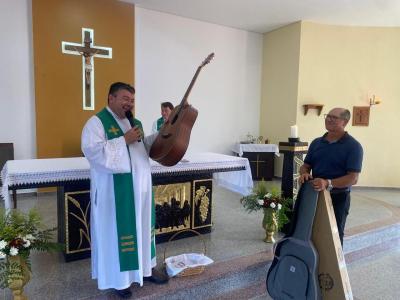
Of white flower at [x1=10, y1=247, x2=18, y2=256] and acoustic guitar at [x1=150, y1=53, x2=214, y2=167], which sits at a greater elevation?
acoustic guitar at [x1=150, y1=53, x2=214, y2=167]

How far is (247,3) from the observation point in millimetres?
5238

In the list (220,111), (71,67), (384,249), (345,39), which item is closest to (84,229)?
(71,67)

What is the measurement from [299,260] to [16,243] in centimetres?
188

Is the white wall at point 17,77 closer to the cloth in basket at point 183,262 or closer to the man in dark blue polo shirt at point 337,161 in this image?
the cloth in basket at point 183,262

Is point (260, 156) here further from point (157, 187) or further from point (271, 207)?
point (157, 187)

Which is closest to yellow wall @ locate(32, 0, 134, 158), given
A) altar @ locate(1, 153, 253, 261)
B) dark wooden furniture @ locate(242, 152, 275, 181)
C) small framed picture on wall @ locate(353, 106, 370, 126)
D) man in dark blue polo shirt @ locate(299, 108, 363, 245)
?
altar @ locate(1, 153, 253, 261)

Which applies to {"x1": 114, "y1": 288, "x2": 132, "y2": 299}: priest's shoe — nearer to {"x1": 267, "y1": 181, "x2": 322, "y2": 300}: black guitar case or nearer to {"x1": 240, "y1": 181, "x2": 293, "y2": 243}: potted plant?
{"x1": 267, "y1": 181, "x2": 322, "y2": 300}: black guitar case

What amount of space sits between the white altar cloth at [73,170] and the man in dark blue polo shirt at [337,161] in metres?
1.03

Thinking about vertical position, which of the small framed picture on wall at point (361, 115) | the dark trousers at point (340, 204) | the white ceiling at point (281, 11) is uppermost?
Result: the white ceiling at point (281, 11)

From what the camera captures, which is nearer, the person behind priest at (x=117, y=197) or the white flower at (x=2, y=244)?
the white flower at (x=2, y=244)

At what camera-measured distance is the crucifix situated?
481 centimetres

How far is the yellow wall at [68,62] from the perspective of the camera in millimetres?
4707

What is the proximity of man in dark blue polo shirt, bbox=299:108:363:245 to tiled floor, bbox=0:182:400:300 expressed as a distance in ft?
2.82

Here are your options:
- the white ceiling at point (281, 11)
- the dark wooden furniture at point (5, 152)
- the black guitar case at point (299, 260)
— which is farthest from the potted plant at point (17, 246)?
the white ceiling at point (281, 11)
